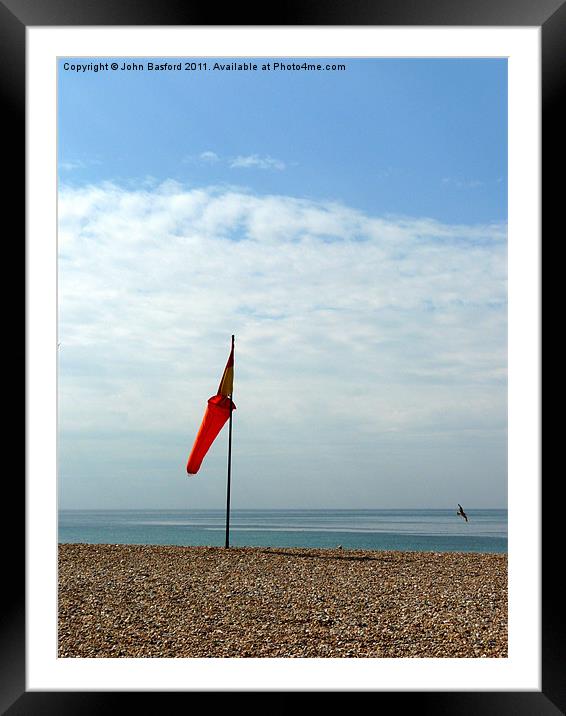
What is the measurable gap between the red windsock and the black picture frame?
3.84m

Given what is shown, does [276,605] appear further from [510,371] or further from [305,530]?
[305,530]

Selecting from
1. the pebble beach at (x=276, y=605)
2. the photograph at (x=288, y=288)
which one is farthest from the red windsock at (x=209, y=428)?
the photograph at (x=288, y=288)

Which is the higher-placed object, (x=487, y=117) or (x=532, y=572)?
(x=487, y=117)

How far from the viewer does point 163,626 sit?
408 centimetres

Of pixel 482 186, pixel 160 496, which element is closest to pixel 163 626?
pixel 482 186

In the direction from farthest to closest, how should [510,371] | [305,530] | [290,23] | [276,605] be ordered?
1. [305,530]
2. [276,605]
3. [510,371]
4. [290,23]

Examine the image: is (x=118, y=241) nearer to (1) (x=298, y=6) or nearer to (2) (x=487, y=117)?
(2) (x=487, y=117)

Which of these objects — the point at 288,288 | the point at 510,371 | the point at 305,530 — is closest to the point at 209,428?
the point at 510,371

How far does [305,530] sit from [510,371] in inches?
719

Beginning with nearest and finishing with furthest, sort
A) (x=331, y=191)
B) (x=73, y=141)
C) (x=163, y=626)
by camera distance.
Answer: (x=163, y=626) → (x=73, y=141) → (x=331, y=191)

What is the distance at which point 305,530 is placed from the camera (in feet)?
66.2

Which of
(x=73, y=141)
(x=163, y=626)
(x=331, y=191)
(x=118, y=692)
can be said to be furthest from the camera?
(x=331, y=191)

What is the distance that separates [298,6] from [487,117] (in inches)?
918

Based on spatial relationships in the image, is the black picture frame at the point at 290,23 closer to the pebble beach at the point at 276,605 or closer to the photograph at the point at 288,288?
the pebble beach at the point at 276,605
